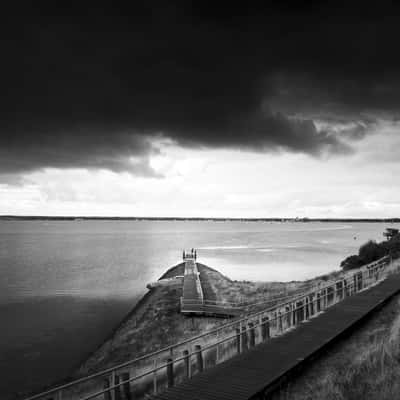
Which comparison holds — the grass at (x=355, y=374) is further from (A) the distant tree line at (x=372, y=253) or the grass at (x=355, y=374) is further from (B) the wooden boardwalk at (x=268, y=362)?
(A) the distant tree line at (x=372, y=253)

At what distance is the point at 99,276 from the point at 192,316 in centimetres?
3148

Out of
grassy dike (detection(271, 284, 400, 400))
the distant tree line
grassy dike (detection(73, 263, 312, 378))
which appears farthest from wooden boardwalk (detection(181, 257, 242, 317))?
the distant tree line

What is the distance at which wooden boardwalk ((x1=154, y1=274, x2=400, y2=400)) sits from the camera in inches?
345

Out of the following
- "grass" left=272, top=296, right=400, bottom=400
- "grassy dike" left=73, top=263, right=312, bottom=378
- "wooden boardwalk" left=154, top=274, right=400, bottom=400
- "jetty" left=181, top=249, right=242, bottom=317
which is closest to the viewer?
"grass" left=272, top=296, right=400, bottom=400

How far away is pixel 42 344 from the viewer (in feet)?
82.3

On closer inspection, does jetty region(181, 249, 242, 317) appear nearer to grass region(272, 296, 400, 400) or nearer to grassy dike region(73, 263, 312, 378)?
grassy dike region(73, 263, 312, 378)

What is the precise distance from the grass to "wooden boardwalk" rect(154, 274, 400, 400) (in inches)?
14.6

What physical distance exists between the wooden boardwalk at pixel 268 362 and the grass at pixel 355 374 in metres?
0.37

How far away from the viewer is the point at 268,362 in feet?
34.8

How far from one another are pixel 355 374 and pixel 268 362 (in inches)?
85.0

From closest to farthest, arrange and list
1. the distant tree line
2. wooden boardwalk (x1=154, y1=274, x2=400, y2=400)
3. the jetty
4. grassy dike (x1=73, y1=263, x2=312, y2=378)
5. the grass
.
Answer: the grass
wooden boardwalk (x1=154, y1=274, x2=400, y2=400)
grassy dike (x1=73, y1=263, x2=312, y2=378)
the jetty
the distant tree line

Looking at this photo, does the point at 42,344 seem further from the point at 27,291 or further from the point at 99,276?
the point at 99,276

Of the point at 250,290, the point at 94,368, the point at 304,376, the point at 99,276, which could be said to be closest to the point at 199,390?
the point at 304,376

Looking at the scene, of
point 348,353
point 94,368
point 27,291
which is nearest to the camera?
point 348,353
